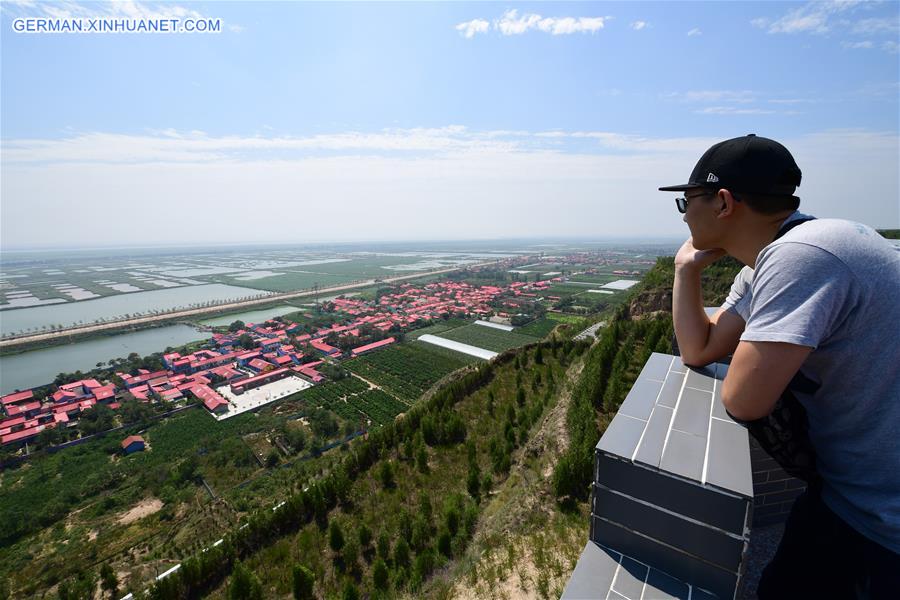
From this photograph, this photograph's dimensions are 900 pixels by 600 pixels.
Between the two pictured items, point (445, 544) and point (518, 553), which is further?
point (445, 544)

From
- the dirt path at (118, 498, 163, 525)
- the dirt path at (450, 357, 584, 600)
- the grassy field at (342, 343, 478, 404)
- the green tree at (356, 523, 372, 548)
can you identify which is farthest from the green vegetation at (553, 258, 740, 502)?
the dirt path at (118, 498, 163, 525)

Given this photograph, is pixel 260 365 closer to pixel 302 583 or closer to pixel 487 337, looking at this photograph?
pixel 487 337

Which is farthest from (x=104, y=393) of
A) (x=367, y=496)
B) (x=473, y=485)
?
(x=473, y=485)

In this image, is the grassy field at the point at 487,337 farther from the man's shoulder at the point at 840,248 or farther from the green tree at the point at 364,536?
the man's shoulder at the point at 840,248

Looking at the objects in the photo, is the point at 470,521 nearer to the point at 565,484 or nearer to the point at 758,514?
the point at 565,484

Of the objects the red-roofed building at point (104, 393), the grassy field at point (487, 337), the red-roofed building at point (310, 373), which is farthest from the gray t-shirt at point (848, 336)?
the red-roofed building at point (104, 393)

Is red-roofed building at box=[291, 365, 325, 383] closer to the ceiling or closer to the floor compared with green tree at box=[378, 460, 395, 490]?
closer to the floor

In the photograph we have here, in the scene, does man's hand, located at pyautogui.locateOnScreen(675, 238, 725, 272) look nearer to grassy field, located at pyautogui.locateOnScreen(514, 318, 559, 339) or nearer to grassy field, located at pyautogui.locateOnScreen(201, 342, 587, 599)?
grassy field, located at pyautogui.locateOnScreen(201, 342, 587, 599)
